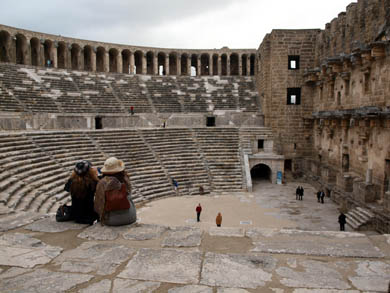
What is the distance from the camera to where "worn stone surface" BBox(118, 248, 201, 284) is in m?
3.62

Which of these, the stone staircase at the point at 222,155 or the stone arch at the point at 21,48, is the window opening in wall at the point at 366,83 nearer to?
the stone staircase at the point at 222,155

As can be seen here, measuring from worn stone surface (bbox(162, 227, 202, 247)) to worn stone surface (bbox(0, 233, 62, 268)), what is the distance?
4.66 feet

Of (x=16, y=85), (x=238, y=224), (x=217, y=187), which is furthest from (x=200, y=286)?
(x=16, y=85)

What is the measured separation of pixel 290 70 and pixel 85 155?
51.0 ft

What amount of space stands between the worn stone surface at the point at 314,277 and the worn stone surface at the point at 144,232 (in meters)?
1.87

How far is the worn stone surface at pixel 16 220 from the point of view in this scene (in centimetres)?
518

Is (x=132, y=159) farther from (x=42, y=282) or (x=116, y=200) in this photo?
(x=42, y=282)

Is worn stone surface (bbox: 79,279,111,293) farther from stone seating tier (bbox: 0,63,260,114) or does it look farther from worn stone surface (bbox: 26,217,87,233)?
stone seating tier (bbox: 0,63,260,114)

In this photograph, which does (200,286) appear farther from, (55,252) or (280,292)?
(55,252)

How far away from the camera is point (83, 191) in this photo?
523cm

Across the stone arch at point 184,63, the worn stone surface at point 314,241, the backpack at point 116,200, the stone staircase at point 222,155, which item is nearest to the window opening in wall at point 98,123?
the stone staircase at point 222,155

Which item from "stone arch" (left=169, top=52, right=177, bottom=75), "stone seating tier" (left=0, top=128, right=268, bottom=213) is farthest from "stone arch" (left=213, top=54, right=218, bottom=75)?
"stone seating tier" (left=0, top=128, right=268, bottom=213)

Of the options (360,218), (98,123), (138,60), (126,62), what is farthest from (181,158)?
(126,62)

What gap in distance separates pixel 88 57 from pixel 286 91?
20.9m
